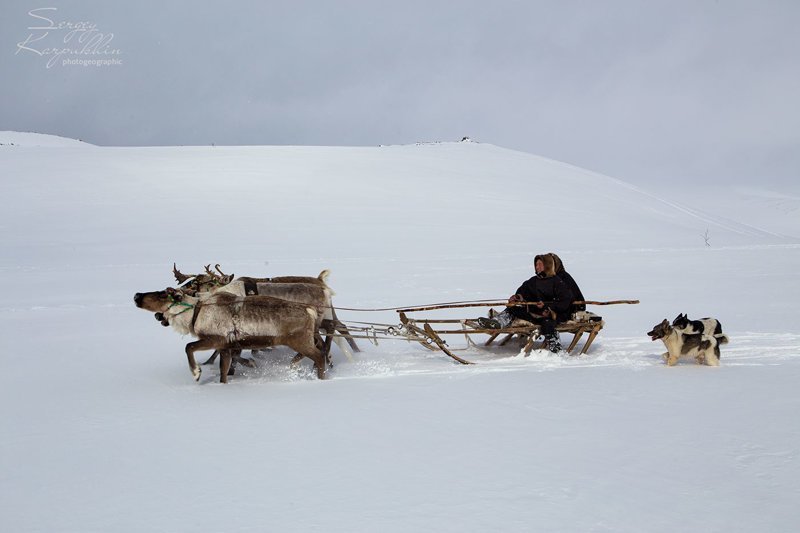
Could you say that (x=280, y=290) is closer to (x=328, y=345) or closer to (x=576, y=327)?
(x=328, y=345)

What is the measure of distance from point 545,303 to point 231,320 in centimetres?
331

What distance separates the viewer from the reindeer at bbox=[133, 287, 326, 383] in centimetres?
607

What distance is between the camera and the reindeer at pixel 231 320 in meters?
6.07

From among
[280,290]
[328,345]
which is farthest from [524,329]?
[280,290]

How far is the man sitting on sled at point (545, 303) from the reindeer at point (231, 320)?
2105mm

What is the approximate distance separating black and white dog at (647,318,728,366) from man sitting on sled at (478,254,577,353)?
98cm

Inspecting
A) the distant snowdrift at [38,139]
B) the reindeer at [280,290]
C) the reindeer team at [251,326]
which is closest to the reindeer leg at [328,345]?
the reindeer at [280,290]

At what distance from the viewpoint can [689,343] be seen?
646cm

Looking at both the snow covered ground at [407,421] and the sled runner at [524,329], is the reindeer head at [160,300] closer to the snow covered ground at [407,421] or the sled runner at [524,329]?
the snow covered ground at [407,421]

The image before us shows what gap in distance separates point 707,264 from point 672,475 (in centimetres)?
1404

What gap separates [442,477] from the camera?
13.0ft

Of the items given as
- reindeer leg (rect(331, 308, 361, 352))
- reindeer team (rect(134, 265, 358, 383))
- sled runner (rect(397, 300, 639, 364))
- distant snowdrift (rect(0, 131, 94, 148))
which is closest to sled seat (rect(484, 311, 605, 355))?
sled runner (rect(397, 300, 639, 364))

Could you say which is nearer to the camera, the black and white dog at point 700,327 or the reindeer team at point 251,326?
the reindeer team at point 251,326

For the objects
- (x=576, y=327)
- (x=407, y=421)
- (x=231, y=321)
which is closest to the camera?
(x=407, y=421)
